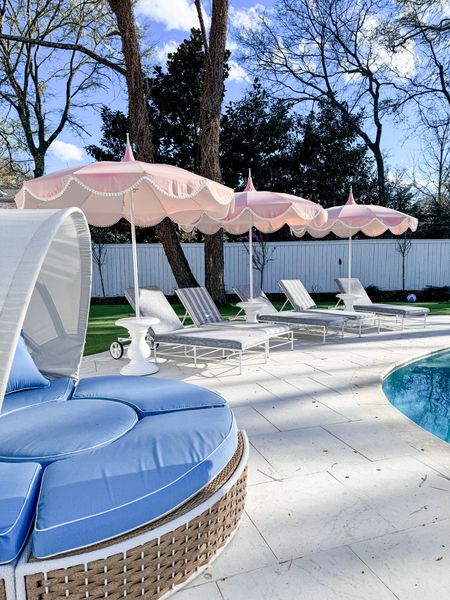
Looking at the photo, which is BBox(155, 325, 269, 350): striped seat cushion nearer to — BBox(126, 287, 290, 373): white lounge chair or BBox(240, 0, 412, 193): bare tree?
BBox(126, 287, 290, 373): white lounge chair

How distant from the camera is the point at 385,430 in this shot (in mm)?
3803

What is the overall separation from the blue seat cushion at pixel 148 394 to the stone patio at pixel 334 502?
683mm

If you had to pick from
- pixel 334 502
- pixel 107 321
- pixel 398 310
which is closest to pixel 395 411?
pixel 334 502

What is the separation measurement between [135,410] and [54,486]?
1021mm

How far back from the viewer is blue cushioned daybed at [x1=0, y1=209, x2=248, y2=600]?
1.64m

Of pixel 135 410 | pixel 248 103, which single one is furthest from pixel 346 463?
pixel 248 103

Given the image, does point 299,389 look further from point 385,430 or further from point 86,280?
point 86,280

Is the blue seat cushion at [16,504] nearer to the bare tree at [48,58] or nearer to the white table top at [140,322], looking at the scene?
the white table top at [140,322]

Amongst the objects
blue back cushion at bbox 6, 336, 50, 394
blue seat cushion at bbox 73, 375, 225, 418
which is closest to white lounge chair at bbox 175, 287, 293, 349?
blue seat cushion at bbox 73, 375, 225, 418

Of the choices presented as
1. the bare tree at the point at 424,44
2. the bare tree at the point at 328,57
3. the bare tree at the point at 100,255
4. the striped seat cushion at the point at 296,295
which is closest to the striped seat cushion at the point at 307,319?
the striped seat cushion at the point at 296,295

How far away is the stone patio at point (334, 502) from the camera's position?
1998 millimetres

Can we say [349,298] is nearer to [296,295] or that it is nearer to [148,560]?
[296,295]

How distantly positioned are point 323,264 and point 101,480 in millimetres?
15651

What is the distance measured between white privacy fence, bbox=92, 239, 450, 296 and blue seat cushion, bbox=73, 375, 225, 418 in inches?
510
